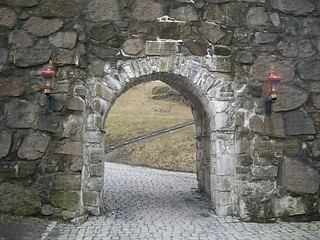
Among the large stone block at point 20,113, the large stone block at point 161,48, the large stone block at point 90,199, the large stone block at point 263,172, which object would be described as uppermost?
the large stone block at point 161,48

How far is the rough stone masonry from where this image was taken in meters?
5.02

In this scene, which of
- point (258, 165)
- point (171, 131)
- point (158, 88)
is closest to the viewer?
point (258, 165)

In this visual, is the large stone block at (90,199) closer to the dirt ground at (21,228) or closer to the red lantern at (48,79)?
the dirt ground at (21,228)

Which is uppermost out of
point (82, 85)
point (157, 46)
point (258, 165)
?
point (157, 46)

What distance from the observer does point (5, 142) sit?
16.3 ft

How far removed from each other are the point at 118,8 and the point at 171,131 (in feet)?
41.4

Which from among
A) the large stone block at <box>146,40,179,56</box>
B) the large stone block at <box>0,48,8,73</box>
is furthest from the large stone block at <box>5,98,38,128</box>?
the large stone block at <box>146,40,179,56</box>

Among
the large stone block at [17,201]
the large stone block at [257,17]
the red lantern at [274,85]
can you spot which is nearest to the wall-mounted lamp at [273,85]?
the red lantern at [274,85]

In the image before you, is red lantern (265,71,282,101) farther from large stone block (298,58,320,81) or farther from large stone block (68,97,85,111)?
large stone block (68,97,85,111)

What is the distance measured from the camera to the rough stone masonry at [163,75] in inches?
198

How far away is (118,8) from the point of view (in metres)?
5.42

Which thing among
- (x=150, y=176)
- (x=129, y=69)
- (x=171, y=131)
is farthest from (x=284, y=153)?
(x=171, y=131)

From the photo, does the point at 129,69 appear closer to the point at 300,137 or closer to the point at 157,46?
the point at 157,46

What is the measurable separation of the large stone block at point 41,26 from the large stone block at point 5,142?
1569 mm
